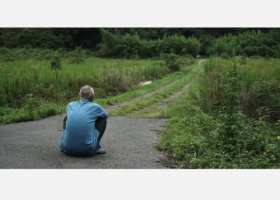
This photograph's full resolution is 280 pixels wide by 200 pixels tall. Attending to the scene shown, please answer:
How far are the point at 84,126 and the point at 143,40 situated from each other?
4416 mm

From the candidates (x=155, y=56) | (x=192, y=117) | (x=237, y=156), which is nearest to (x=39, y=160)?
(x=237, y=156)

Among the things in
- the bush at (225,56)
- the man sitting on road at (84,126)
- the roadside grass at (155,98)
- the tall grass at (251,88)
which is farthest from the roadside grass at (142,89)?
the man sitting on road at (84,126)

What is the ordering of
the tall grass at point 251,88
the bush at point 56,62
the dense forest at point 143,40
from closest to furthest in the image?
the tall grass at point 251,88 → the dense forest at point 143,40 → the bush at point 56,62

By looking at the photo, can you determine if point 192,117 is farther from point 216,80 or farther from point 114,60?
point 114,60

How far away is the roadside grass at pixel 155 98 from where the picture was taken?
7.83 meters

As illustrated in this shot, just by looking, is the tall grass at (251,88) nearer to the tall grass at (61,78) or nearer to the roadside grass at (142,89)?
the roadside grass at (142,89)

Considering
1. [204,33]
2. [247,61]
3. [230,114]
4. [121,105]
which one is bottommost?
[121,105]

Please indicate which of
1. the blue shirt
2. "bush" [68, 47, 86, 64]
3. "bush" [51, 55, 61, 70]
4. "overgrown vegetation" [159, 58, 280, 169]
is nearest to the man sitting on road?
the blue shirt

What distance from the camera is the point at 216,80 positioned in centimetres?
Answer: 702

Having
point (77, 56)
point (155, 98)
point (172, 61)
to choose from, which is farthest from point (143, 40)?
point (172, 61)

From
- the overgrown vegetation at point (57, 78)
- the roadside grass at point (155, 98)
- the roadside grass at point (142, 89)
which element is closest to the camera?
the overgrown vegetation at point (57, 78)

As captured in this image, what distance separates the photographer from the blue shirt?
4258 mm

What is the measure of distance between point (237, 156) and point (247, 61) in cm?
336

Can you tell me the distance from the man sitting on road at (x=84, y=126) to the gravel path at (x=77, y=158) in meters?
0.14
